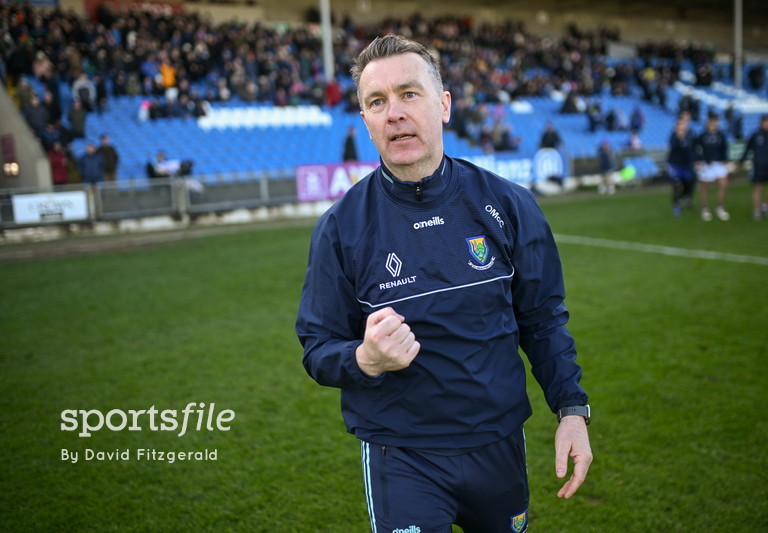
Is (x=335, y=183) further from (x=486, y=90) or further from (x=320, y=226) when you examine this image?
(x=320, y=226)

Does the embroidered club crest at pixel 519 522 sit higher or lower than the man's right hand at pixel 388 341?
lower

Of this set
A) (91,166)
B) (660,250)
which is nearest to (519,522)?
(660,250)

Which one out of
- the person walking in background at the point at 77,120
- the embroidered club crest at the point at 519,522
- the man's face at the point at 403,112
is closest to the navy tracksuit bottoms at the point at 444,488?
the embroidered club crest at the point at 519,522

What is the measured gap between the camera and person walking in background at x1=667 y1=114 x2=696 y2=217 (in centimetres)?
1462

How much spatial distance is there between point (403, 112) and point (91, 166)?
15840 millimetres

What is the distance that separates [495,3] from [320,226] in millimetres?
43220

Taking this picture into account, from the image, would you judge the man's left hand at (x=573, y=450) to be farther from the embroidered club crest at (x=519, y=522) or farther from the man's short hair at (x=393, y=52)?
the man's short hair at (x=393, y=52)

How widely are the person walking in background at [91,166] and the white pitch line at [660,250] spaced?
37.5 ft

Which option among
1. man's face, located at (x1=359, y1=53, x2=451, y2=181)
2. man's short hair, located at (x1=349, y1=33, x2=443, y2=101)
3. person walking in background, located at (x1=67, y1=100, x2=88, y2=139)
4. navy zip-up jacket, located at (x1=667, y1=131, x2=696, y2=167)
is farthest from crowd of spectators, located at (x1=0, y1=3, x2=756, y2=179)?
man's face, located at (x1=359, y1=53, x2=451, y2=181)

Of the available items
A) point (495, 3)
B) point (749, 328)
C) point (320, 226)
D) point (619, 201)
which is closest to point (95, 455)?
point (320, 226)

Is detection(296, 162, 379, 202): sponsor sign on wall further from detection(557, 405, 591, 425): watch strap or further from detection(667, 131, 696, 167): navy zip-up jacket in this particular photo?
detection(557, 405, 591, 425): watch strap

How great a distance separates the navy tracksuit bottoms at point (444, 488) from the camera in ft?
6.47

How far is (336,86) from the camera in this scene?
23.8 m

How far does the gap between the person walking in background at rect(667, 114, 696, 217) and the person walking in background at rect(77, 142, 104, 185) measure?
1411cm
